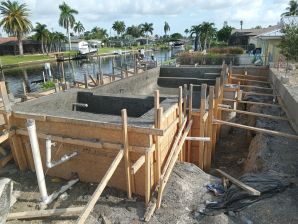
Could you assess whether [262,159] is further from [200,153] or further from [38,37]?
[38,37]

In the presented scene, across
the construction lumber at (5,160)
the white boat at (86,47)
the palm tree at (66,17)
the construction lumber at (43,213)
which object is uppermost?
the palm tree at (66,17)

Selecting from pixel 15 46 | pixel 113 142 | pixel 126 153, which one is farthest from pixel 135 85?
pixel 15 46

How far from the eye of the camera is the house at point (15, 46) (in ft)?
193

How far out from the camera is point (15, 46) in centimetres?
5894

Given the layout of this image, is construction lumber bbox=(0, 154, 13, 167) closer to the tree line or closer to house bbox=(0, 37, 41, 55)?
the tree line

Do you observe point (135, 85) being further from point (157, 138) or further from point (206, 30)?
point (206, 30)

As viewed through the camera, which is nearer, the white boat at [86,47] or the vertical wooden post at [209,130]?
the vertical wooden post at [209,130]

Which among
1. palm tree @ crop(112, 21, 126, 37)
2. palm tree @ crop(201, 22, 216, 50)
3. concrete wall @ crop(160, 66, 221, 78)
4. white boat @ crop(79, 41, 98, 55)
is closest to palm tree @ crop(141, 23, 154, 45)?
palm tree @ crop(112, 21, 126, 37)

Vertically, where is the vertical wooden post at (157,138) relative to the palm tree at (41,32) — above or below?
below

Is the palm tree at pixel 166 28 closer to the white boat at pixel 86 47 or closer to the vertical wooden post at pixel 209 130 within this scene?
the white boat at pixel 86 47

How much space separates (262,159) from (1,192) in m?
7.40

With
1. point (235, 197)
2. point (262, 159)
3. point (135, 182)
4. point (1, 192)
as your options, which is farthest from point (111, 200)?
point (262, 159)

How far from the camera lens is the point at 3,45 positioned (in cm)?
5894

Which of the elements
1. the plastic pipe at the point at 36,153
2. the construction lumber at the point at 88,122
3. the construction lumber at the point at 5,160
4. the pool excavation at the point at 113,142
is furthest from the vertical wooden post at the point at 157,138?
the construction lumber at the point at 5,160
